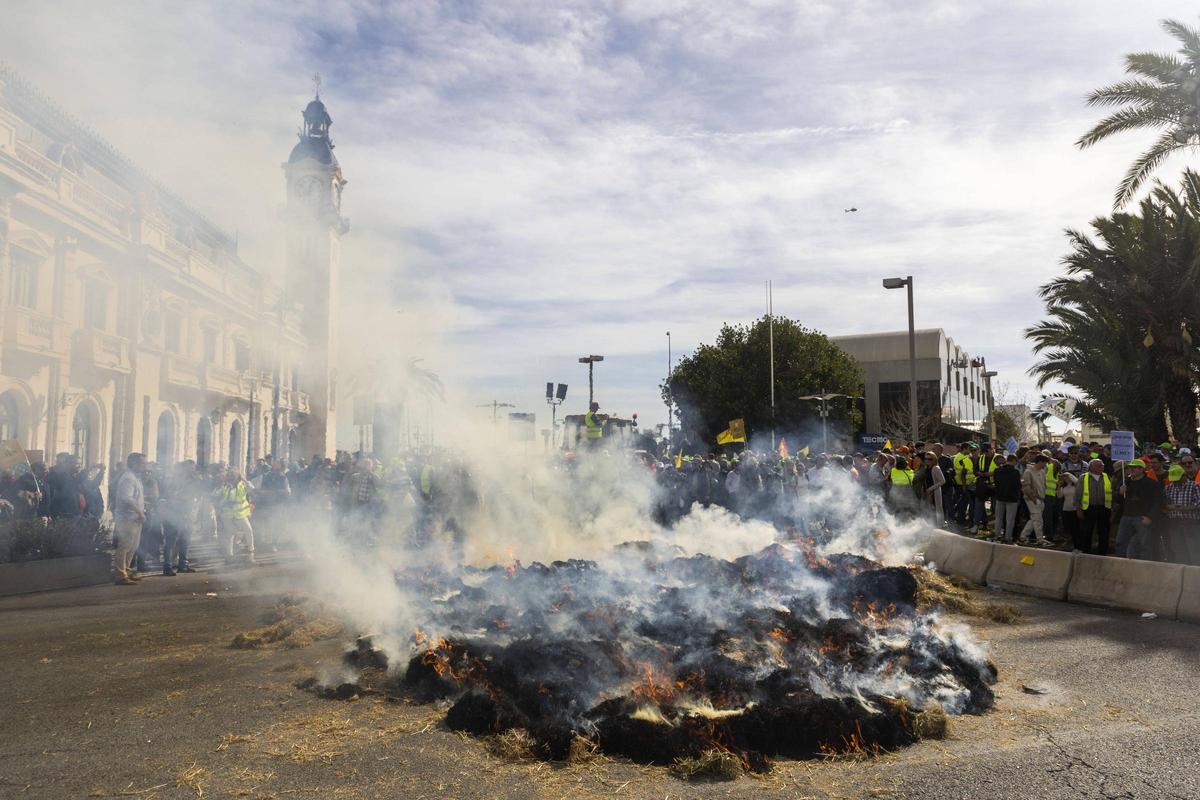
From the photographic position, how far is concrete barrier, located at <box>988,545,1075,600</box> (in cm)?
1003

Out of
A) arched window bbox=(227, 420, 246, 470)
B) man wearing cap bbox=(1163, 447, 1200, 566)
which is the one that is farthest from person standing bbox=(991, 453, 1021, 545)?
arched window bbox=(227, 420, 246, 470)

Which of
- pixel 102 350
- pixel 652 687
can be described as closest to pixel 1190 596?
pixel 652 687

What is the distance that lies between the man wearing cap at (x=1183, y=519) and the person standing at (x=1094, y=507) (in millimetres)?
1140

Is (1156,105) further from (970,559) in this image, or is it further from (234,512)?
(234,512)

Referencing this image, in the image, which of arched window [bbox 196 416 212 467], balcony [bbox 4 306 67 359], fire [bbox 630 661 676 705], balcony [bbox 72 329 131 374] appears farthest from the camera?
arched window [bbox 196 416 212 467]

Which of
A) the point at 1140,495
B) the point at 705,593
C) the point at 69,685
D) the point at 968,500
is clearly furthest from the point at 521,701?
the point at 968,500

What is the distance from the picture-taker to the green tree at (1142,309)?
18547 mm

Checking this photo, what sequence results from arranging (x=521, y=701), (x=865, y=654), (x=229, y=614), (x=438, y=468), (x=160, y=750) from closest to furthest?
(x=160, y=750)
(x=521, y=701)
(x=865, y=654)
(x=229, y=614)
(x=438, y=468)

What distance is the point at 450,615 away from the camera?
24.1 ft

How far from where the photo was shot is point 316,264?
2634 centimetres

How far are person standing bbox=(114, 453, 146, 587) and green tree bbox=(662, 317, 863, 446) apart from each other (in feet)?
99.5

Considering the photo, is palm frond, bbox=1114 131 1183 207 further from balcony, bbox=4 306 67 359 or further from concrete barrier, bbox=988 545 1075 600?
balcony, bbox=4 306 67 359

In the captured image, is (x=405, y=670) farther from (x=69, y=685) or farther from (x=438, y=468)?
(x=438, y=468)

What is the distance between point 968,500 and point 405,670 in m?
13.4
